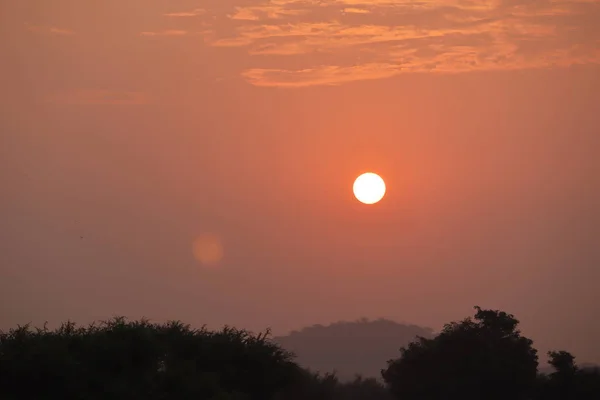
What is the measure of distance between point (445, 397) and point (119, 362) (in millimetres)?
31977

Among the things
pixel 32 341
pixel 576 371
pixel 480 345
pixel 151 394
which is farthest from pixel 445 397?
pixel 32 341

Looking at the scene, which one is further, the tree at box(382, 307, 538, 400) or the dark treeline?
the tree at box(382, 307, 538, 400)

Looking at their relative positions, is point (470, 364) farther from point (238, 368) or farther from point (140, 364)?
point (140, 364)

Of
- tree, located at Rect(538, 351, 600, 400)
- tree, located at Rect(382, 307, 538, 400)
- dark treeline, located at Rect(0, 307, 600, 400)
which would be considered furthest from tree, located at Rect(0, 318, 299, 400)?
tree, located at Rect(538, 351, 600, 400)

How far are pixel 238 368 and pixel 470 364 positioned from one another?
23286mm

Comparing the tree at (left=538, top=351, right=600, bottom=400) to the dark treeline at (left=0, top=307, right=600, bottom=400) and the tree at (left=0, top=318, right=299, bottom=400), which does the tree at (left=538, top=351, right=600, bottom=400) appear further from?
the tree at (left=0, top=318, right=299, bottom=400)

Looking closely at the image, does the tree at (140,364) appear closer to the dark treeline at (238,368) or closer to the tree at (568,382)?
the dark treeline at (238,368)

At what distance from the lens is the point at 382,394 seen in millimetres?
91875

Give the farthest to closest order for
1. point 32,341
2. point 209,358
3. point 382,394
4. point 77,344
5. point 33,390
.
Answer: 1. point 382,394
2. point 209,358
3. point 77,344
4. point 32,341
5. point 33,390

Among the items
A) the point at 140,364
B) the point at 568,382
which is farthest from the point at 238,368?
the point at 568,382

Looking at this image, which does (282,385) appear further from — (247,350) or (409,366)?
(409,366)

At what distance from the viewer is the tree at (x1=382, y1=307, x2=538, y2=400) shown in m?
70.8

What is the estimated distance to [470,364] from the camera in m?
72.1

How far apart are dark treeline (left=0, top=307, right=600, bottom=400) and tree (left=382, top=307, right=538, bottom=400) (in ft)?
0.28
